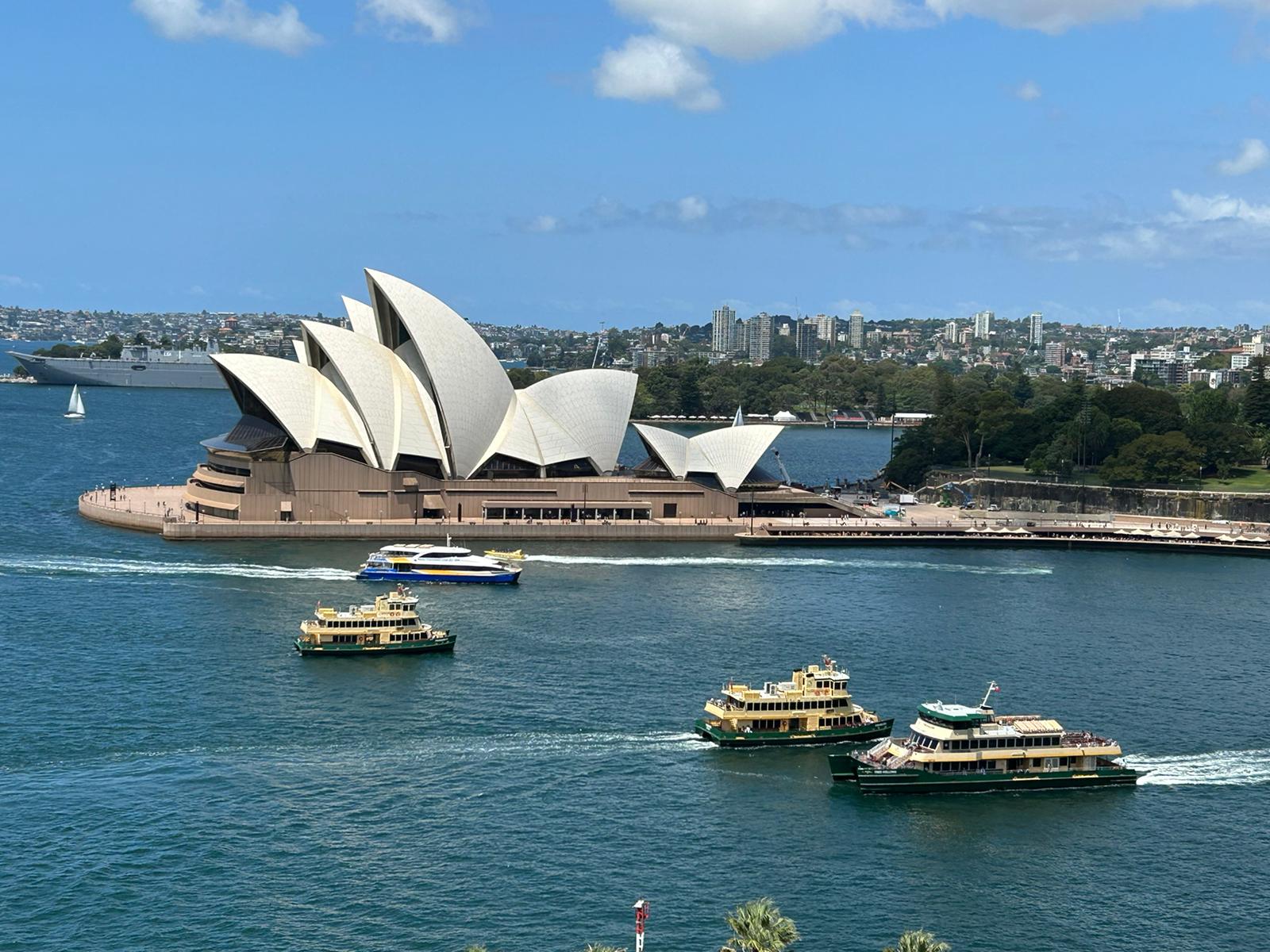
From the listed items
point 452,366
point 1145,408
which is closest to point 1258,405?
point 1145,408

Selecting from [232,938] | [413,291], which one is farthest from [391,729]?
[413,291]

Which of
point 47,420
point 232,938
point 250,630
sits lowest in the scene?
point 232,938

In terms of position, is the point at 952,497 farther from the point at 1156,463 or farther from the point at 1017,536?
the point at 1017,536

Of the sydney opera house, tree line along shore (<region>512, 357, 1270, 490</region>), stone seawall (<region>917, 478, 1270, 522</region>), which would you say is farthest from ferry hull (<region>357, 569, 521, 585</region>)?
tree line along shore (<region>512, 357, 1270, 490</region>)

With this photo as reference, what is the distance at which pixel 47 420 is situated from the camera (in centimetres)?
13025

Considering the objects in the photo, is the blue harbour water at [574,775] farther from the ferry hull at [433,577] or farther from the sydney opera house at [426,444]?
the sydney opera house at [426,444]

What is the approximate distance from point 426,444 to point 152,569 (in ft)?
51.9

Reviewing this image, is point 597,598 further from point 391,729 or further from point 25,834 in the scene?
point 25,834

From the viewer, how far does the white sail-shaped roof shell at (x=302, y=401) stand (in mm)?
67312

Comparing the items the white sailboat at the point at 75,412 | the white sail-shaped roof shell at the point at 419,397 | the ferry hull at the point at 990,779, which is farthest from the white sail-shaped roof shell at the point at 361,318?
the white sailboat at the point at 75,412

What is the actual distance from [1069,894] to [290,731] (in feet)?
57.2

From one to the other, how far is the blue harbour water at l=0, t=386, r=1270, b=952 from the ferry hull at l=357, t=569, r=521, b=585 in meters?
0.99

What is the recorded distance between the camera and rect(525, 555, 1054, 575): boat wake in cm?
6191

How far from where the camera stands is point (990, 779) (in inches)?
1366
